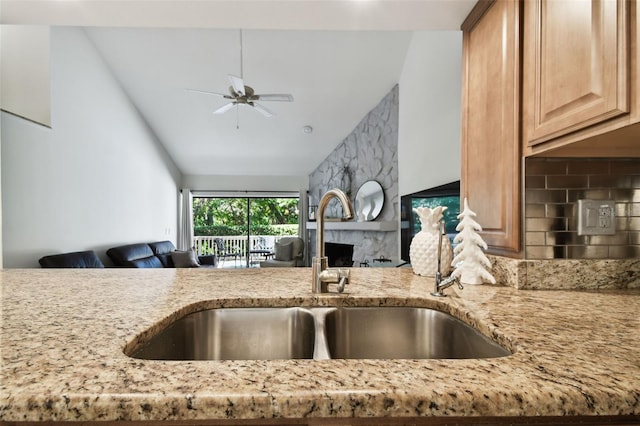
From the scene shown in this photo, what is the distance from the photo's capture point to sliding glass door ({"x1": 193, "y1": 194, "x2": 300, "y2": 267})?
30.3 feet

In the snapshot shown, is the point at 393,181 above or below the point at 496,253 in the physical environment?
above

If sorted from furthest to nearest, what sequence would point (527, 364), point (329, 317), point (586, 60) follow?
point (329, 317), point (586, 60), point (527, 364)

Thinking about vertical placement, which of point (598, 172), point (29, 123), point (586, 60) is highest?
point (29, 123)

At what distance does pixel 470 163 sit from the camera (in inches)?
54.7

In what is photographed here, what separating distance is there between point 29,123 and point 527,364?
Answer: 3675mm

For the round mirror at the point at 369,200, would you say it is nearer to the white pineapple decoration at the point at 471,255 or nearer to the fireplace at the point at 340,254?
the fireplace at the point at 340,254

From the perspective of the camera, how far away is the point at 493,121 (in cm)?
123

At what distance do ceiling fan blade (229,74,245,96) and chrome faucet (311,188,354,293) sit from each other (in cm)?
260

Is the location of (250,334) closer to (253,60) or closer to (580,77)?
(580,77)

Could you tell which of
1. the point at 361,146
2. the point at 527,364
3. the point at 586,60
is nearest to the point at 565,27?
the point at 586,60

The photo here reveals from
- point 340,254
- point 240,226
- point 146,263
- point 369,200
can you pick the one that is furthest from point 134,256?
point 240,226

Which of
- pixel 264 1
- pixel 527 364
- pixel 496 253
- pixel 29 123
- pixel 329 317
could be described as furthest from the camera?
pixel 29 123

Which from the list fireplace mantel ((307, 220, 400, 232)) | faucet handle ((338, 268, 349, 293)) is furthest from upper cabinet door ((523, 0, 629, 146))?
fireplace mantel ((307, 220, 400, 232))

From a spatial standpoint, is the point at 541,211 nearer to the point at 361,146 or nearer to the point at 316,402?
the point at 316,402
